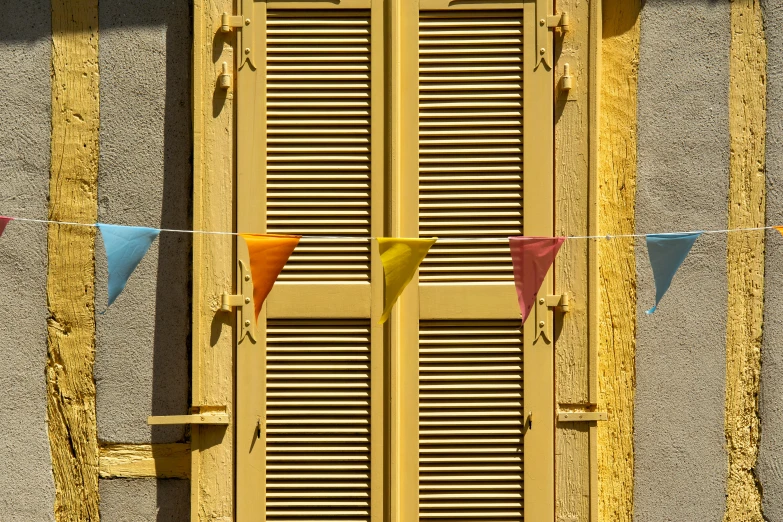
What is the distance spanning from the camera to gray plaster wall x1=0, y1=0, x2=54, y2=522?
129 inches

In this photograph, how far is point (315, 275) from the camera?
3.20m

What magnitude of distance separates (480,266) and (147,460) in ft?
4.87

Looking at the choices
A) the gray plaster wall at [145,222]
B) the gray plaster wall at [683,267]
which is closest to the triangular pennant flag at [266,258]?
the gray plaster wall at [145,222]

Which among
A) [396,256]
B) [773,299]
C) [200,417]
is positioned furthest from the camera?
[773,299]

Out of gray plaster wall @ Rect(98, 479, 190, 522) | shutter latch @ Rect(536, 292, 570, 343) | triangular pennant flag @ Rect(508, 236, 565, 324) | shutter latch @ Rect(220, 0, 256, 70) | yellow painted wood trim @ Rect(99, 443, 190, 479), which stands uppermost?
shutter latch @ Rect(220, 0, 256, 70)

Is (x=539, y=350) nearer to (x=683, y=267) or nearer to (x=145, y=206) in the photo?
(x=683, y=267)

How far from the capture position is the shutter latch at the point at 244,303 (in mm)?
3166

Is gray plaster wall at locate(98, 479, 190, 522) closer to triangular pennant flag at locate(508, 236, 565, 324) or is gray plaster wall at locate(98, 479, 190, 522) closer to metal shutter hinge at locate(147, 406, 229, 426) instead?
metal shutter hinge at locate(147, 406, 229, 426)

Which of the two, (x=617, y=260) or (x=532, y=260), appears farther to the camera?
(x=617, y=260)

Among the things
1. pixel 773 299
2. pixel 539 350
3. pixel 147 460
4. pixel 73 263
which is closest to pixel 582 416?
pixel 539 350

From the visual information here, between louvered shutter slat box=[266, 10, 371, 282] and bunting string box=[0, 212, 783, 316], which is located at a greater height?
louvered shutter slat box=[266, 10, 371, 282]

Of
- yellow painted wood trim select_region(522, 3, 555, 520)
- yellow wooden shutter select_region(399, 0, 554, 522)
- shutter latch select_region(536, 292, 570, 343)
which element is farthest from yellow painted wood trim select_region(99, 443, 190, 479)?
shutter latch select_region(536, 292, 570, 343)

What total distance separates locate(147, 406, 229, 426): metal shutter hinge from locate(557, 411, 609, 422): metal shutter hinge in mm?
1250

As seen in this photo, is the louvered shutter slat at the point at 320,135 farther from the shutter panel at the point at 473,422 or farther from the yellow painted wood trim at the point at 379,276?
the shutter panel at the point at 473,422
